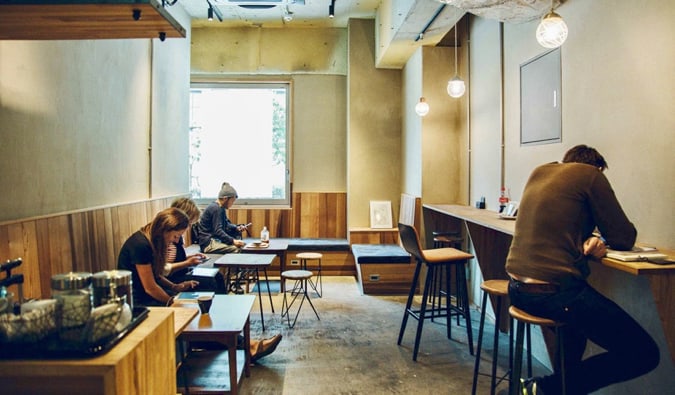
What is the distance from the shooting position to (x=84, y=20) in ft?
5.78

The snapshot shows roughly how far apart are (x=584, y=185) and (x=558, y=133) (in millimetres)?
1276

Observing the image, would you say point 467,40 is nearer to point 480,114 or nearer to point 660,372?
point 480,114

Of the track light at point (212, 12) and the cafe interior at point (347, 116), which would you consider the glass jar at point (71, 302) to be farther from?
the track light at point (212, 12)

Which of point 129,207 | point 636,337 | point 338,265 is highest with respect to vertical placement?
point 129,207

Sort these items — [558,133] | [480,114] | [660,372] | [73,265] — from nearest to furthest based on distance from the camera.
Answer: [660,372]
[73,265]
[558,133]
[480,114]

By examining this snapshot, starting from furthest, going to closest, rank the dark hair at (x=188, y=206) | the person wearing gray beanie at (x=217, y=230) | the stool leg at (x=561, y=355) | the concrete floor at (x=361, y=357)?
1. the person wearing gray beanie at (x=217, y=230)
2. the dark hair at (x=188, y=206)
3. the concrete floor at (x=361, y=357)
4. the stool leg at (x=561, y=355)

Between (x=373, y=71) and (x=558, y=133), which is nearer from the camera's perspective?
(x=558, y=133)

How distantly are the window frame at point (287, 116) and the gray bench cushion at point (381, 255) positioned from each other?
162 cm

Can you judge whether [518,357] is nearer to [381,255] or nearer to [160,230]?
[160,230]

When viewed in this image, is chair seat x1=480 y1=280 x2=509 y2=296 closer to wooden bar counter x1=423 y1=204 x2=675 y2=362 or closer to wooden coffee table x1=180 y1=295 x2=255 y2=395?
wooden bar counter x1=423 y1=204 x2=675 y2=362

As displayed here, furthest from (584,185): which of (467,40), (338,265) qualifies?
(338,265)

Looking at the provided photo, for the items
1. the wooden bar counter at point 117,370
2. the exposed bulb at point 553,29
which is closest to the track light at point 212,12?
the exposed bulb at point 553,29

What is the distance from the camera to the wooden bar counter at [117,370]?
109 cm

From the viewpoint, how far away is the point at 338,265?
6316mm
